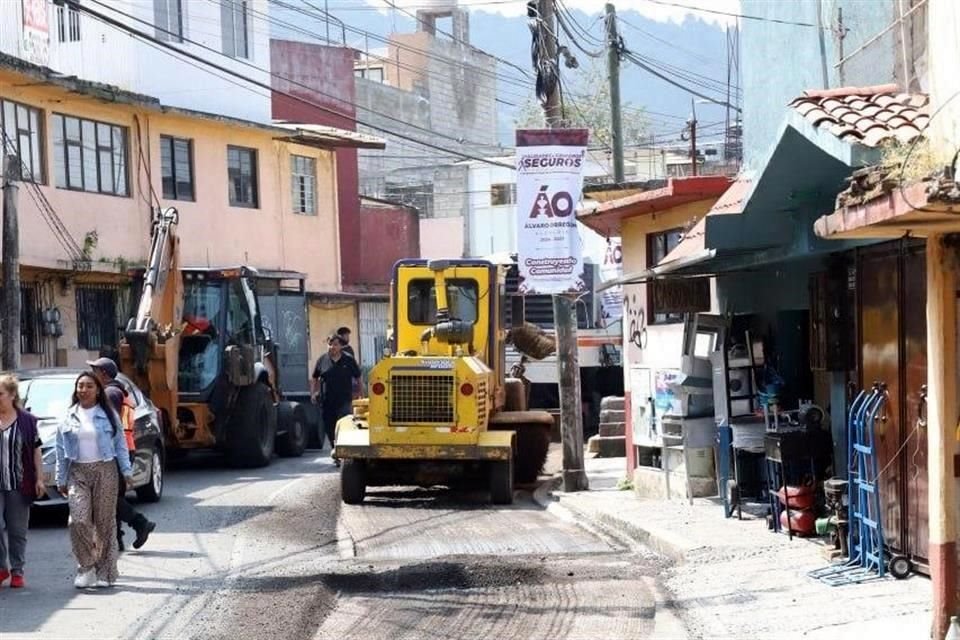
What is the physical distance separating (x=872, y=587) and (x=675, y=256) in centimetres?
583

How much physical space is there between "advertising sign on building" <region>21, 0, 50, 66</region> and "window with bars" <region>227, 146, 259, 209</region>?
16.3 ft

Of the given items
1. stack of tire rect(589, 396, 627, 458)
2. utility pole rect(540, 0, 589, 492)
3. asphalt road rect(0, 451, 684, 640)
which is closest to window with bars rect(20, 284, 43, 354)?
stack of tire rect(589, 396, 627, 458)

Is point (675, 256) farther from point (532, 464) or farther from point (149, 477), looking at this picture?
point (149, 477)

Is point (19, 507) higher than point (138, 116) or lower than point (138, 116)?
lower

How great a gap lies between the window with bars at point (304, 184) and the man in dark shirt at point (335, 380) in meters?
12.5

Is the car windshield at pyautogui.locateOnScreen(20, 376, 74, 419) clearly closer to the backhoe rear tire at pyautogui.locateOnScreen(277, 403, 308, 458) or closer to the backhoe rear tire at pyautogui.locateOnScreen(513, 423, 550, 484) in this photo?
the backhoe rear tire at pyautogui.locateOnScreen(513, 423, 550, 484)

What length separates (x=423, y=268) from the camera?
20.0 m

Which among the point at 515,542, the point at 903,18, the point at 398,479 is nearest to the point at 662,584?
the point at 515,542

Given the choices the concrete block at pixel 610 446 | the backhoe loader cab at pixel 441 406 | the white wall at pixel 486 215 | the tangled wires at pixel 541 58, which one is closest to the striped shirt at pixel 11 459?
the backhoe loader cab at pixel 441 406

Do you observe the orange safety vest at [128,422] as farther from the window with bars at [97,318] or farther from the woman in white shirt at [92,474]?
the window with bars at [97,318]

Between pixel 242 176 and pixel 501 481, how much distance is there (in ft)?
61.2

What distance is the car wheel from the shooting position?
17.6 metres

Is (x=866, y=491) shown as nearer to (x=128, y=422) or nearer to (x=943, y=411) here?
(x=943, y=411)

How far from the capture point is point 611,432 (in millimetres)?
25625
